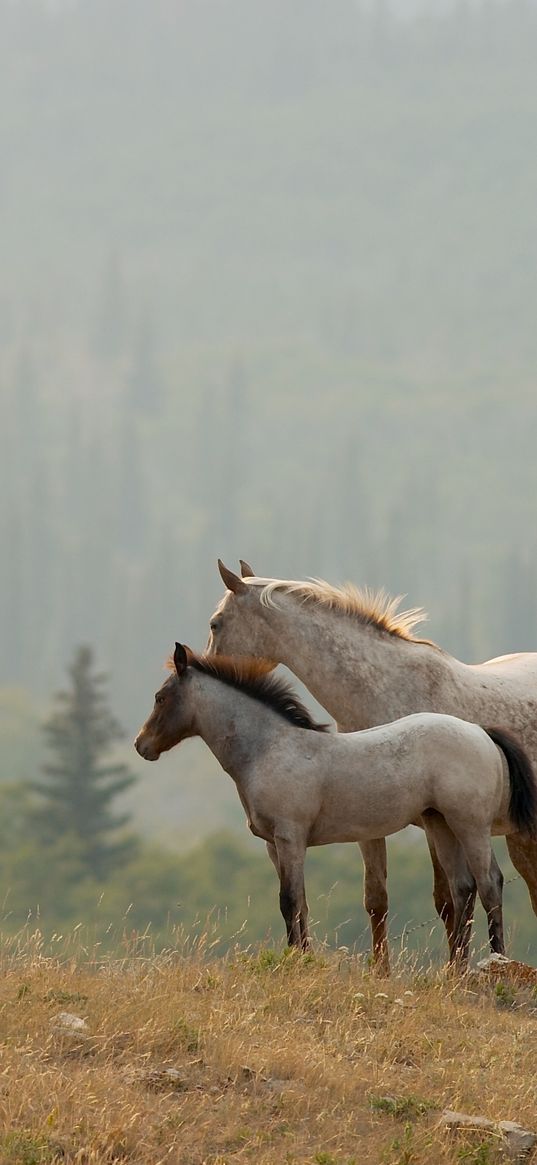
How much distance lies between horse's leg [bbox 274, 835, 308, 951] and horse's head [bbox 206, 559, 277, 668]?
2020 mm

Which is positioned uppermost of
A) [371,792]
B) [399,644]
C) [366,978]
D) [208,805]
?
[208,805]

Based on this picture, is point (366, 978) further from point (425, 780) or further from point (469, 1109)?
point (469, 1109)

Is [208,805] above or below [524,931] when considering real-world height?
above

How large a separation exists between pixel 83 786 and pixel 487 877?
257 feet

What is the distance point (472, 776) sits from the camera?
10.5 meters

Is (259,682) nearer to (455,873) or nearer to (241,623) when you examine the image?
(241,623)

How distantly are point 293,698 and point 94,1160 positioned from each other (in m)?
4.43

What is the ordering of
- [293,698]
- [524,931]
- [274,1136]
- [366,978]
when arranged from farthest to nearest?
[524,931]
[293,698]
[366,978]
[274,1136]

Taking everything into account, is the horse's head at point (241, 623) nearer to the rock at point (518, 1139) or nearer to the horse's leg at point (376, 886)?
the horse's leg at point (376, 886)

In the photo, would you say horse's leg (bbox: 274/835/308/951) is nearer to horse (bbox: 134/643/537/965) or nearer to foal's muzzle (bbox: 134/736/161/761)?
horse (bbox: 134/643/537/965)

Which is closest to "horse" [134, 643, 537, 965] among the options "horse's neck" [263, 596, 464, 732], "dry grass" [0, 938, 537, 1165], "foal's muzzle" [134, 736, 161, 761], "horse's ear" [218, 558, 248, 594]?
"foal's muzzle" [134, 736, 161, 761]

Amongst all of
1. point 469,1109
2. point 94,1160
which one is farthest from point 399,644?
point 94,1160

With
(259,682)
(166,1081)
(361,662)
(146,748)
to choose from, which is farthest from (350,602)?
(166,1081)

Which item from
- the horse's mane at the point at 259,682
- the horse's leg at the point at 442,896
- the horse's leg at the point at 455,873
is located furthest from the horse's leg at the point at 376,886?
the horse's mane at the point at 259,682
